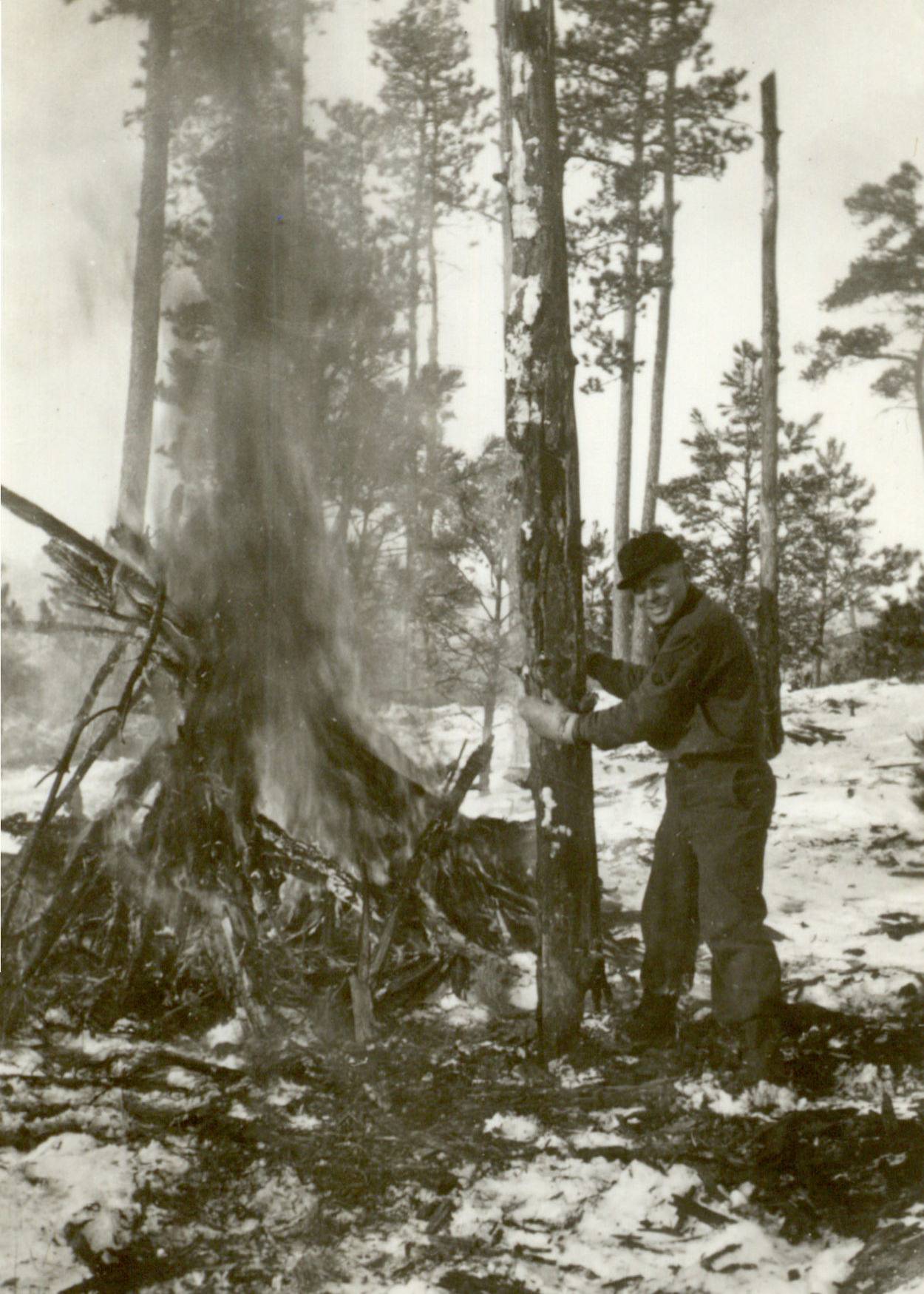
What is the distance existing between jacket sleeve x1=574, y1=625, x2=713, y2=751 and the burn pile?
3.20 feet

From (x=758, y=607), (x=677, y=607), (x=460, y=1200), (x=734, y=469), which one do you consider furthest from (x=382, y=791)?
(x=734, y=469)

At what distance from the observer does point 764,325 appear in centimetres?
798

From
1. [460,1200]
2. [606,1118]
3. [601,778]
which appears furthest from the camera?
[601,778]

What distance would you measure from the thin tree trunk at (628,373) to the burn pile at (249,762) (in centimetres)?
199

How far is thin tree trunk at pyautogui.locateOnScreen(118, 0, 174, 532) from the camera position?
468 cm

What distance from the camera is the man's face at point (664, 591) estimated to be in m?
3.50

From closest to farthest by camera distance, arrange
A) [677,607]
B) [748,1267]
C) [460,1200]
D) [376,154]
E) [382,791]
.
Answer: [748,1267] < [460,1200] < [677,607] < [382,791] < [376,154]

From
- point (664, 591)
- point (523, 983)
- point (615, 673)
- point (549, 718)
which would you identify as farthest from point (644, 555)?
point (523, 983)

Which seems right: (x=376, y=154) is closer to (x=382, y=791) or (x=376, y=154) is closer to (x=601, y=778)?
(x=382, y=791)

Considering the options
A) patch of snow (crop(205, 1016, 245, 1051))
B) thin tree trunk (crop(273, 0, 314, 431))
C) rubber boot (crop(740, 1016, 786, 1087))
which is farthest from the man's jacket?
thin tree trunk (crop(273, 0, 314, 431))

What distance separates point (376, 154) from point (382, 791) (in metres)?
3.44

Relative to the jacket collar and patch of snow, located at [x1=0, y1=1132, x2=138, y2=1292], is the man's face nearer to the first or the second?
the jacket collar

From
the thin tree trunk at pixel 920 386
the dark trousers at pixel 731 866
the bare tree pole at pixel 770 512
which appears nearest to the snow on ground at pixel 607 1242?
the dark trousers at pixel 731 866

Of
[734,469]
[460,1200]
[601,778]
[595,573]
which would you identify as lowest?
[460,1200]
